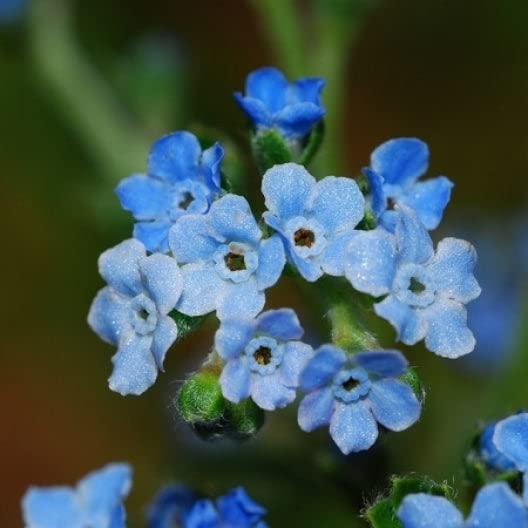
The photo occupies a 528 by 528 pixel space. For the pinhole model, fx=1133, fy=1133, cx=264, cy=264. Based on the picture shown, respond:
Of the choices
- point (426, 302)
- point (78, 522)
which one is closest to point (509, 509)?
point (426, 302)

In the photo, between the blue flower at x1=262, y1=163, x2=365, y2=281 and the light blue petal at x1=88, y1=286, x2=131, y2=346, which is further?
the light blue petal at x1=88, y1=286, x2=131, y2=346

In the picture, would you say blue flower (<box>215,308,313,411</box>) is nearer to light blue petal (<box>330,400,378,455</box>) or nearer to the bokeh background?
light blue petal (<box>330,400,378,455</box>)

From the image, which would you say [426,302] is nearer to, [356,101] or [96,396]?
[96,396]

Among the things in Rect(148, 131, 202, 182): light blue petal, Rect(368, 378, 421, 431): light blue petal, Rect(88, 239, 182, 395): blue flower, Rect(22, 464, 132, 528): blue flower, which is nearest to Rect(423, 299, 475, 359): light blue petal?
Rect(368, 378, 421, 431): light blue petal

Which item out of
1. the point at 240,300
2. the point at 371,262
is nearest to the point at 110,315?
the point at 240,300

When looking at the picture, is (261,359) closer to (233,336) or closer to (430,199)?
(233,336)

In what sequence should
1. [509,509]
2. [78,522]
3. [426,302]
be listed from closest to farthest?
1. [509,509]
2. [426,302]
3. [78,522]

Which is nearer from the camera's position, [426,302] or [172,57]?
[426,302]

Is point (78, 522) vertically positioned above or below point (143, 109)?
below
